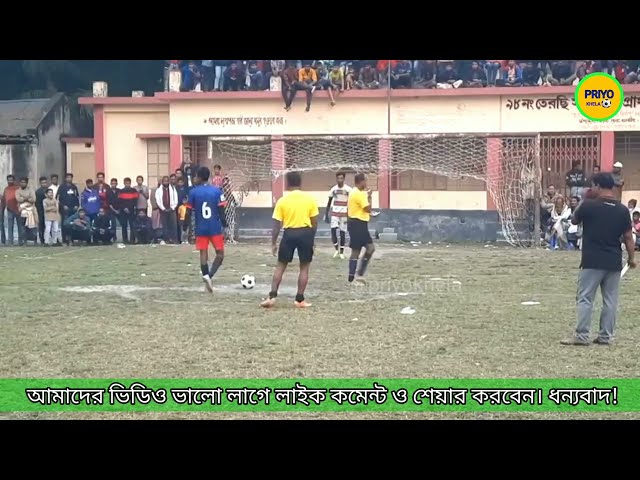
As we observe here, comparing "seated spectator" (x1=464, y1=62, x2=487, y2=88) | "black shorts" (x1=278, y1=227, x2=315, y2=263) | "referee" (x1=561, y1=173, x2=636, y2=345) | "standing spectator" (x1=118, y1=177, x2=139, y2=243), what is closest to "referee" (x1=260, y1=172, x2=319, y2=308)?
"black shorts" (x1=278, y1=227, x2=315, y2=263)

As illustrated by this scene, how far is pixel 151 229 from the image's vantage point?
22.9m

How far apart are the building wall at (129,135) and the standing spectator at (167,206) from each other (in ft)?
12.2

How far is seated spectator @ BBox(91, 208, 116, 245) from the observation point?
22422 mm

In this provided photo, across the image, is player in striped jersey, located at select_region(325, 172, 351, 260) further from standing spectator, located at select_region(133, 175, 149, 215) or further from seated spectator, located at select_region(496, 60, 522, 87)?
→ seated spectator, located at select_region(496, 60, 522, 87)

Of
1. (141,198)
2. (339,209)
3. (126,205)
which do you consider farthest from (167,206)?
(339,209)

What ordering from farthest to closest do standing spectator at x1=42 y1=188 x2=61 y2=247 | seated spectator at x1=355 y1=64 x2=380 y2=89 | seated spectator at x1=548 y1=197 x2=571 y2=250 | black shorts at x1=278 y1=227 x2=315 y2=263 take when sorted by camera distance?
seated spectator at x1=355 y1=64 x2=380 y2=89, standing spectator at x1=42 y1=188 x2=61 y2=247, seated spectator at x1=548 y1=197 x2=571 y2=250, black shorts at x1=278 y1=227 x2=315 y2=263

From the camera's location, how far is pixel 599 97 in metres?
23.5

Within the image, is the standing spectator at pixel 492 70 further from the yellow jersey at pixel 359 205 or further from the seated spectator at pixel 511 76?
the yellow jersey at pixel 359 205

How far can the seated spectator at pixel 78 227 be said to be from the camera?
22.3m

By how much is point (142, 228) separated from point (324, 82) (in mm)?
6110

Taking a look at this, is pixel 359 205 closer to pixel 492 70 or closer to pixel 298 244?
pixel 298 244

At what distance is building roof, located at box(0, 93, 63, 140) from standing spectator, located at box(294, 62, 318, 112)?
809 cm

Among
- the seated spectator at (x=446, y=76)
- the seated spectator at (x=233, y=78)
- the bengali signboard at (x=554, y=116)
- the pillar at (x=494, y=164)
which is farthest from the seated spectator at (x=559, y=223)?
the seated spectator at (x=233, y=78)

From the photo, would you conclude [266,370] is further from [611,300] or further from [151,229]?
[151,229]
